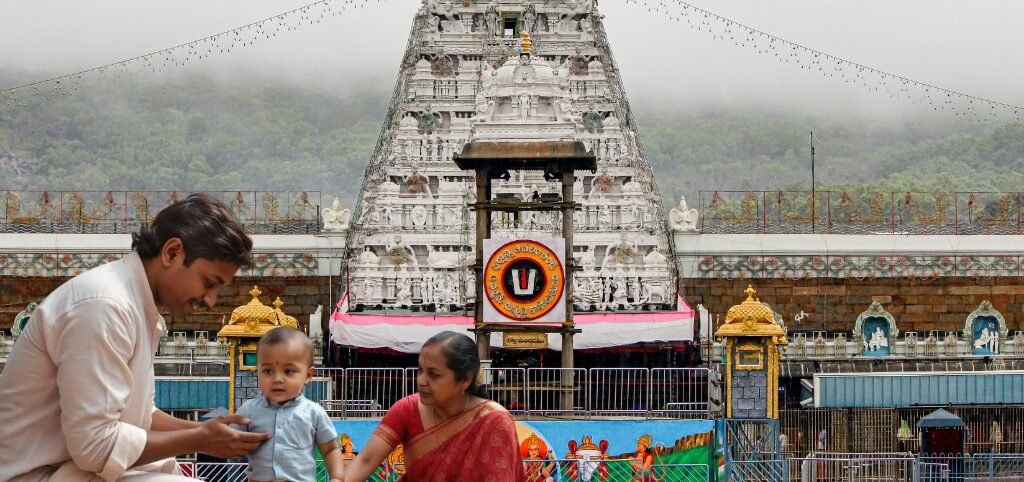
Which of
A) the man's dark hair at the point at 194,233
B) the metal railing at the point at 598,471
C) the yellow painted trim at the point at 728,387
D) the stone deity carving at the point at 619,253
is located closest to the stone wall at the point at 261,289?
the stone deity carving at the point at 619,253

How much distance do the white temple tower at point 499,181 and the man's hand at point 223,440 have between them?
2368 cm

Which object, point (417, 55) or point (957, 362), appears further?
point (417, 55)

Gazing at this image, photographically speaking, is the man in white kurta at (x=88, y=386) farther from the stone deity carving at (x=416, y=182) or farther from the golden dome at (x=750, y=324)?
the stone deity carving at (x=416, y=182)

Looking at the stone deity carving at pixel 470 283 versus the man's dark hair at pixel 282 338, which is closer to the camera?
the man's dark hair at pixel 282 338

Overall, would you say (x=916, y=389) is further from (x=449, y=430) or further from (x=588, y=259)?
(x=449, y=430)

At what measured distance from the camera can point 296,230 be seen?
4281cm

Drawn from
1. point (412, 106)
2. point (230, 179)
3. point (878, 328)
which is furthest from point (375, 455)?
point (230, 179)

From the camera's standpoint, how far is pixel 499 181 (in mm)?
33062

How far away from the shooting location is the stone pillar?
657 inches

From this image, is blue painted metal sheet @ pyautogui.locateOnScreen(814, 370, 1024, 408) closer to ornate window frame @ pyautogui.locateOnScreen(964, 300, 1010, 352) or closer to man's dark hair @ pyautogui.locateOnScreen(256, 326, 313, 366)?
ornate window frame @ pyautogui.locateOnScreen(964, 300, 1010, 352)

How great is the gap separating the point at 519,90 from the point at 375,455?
24.1 meters

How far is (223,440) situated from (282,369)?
1.23 m

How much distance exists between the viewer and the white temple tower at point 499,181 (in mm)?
31406

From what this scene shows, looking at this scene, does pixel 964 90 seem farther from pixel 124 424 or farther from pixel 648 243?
pixel 124 424
